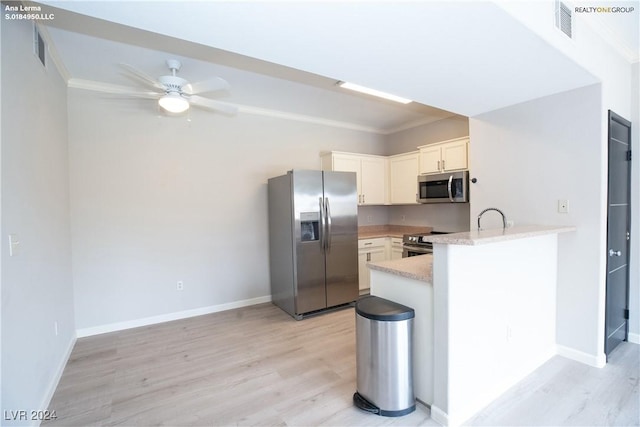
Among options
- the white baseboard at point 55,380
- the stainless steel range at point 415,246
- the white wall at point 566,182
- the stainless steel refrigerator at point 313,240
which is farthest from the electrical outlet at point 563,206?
the white baseboard at point 55,380

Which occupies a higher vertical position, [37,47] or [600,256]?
[37,47]

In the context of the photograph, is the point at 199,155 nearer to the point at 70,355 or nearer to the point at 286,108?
the point at 286,108

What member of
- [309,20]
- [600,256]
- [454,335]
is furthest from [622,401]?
[309,20]

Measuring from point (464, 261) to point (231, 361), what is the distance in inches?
87.2

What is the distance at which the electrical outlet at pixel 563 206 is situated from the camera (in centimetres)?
260

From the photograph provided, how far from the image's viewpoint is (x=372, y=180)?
5078 millimetres

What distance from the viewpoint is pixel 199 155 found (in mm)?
3914

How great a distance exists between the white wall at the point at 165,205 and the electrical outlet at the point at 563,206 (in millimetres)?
3345

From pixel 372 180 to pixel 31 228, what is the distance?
4251 mm

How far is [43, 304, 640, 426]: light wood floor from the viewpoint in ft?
6.44

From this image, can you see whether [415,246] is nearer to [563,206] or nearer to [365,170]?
[365,170]

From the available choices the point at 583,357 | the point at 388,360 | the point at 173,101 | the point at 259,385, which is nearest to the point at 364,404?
the point at 388,360

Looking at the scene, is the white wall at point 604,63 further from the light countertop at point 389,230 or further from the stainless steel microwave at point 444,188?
the light countertop at point 389,230

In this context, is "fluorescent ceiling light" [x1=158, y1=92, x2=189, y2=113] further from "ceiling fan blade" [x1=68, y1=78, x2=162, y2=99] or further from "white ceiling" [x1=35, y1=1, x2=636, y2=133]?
"ceiling fan blade" [x1=68, y1=78, x2=162, y2=99]
